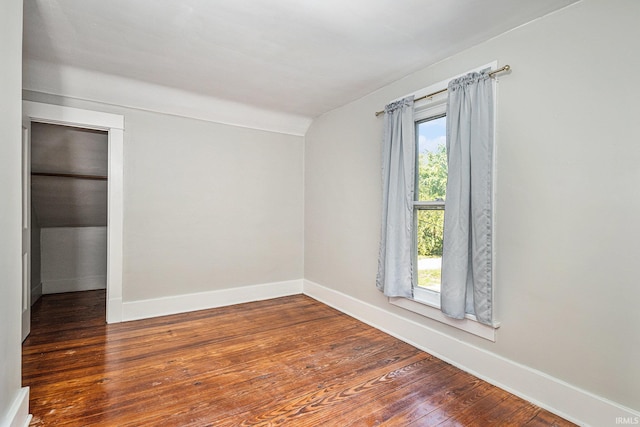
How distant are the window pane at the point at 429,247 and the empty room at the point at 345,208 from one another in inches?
0.8

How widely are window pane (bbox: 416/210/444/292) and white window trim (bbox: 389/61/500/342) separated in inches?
4.0

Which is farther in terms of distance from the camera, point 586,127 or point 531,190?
point 531,190

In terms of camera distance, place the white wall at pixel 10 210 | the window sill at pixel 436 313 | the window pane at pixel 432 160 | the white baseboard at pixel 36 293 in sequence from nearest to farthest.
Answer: the white wall at pixel 10 210 → the window sill at pixel 436 313 → the window pane at pixel 432 160 → the white baseboard at pixel 36 293

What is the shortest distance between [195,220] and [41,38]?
79.9 inches

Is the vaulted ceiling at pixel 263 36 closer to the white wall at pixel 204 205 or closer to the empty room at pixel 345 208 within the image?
the empty room at pixel 345 208

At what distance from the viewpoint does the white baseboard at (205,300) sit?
340 centimetres

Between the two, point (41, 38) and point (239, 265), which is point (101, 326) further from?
point (41, 38)

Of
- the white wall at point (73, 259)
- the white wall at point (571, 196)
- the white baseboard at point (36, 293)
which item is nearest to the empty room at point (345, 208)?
the white wall at point (571, 196)

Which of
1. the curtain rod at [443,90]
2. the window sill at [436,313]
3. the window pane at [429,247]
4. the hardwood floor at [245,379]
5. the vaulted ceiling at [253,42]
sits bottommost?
the hardwood floor at [245,379]

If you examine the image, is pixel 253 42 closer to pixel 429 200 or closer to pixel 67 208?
pixel 429 200

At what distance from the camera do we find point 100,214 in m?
4.47

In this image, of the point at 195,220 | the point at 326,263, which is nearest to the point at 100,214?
the point at 195,220

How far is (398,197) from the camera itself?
288 centimetres

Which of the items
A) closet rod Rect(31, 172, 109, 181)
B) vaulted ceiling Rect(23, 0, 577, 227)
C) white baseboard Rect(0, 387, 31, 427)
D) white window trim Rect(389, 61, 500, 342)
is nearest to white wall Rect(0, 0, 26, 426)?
white baseboard Rect(0, 387, 31, 427)
